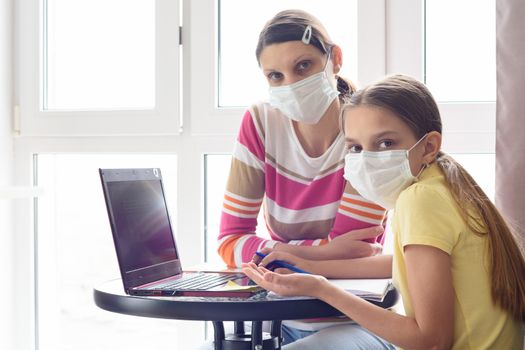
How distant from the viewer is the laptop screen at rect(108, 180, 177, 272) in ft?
4.78

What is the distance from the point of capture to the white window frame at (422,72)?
223 centimetres

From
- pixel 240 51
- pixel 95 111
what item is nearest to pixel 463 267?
pixel 240 51

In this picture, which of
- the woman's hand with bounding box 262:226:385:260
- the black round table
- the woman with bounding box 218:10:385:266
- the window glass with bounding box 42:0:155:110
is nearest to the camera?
the black round table

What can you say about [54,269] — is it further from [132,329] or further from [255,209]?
[255,209]

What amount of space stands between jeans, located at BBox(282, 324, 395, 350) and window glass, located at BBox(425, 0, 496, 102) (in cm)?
97

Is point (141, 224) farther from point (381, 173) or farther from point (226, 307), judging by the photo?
point (381, 173)

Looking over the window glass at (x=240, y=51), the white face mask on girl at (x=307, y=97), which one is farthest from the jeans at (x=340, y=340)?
the window glass at (x=240, y=51)

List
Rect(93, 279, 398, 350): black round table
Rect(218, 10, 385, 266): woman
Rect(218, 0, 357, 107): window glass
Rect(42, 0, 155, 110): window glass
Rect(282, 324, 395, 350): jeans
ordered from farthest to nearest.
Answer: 1. Rect(42, 0, 155, 110): window glass
2. Rect(218, 0, 357, 107): window glass
3. Rect(218, 10, 385, 266): woman
4. Rect(282, 324, 395, 350): jeans
5. Rect(93, 279, 398, 350): black round table

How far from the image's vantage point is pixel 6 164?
2736 mm

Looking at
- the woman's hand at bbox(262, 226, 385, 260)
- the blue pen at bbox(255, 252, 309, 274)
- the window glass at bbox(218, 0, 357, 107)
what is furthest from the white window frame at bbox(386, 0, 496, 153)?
the blue pen at bbox(255, 252, 309, 274)

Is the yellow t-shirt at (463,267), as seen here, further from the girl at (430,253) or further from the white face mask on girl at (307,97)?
the white face mask on girl at (307,97)

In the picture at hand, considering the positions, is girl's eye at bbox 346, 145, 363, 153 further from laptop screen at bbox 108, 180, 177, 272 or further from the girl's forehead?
laptop screen at bbox 108, 180, 177, 272

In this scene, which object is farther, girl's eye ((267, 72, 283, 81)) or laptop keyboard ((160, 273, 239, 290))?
girl's eye ((267, 72, 283, 81))

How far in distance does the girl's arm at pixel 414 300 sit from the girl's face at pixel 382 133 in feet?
0.78
